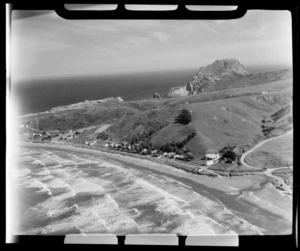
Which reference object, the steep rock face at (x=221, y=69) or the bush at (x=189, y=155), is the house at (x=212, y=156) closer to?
the bush at (x=189, y=155)

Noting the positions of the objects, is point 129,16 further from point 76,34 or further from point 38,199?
point 38,199

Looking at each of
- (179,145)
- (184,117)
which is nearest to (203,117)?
(184,117)

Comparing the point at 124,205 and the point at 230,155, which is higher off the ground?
the point at 230,155

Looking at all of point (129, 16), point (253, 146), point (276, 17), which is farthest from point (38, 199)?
point (276, 17)

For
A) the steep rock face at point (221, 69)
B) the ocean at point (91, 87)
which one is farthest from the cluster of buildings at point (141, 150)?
the steep rock face at point (221, 69)

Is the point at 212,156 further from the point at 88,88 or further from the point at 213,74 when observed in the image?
the point at 88,88

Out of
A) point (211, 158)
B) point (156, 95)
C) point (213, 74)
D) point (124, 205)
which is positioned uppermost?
point (213, 74)

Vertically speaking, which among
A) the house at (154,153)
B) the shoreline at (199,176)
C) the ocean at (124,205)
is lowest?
the ocean at (124,205)
